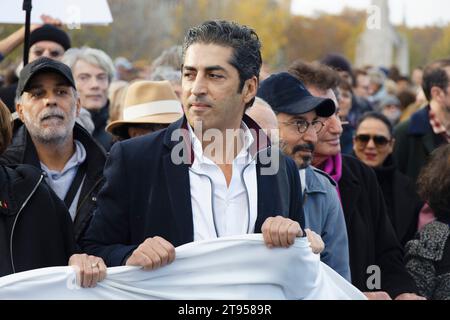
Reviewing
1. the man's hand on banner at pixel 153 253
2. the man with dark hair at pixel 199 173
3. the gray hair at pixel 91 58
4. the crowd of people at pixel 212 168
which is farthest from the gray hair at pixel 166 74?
the man's hand on banner at pixel 153 253

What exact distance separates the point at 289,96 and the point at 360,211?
895 millimetres

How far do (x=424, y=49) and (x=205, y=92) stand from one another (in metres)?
98.0

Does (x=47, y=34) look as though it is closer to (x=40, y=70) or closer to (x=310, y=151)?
(x=40, y=70)

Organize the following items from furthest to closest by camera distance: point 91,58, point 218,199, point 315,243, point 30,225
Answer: point 91,58, point 30,225, point 315,243, point 218,199

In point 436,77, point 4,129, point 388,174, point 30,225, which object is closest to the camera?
point 30,225

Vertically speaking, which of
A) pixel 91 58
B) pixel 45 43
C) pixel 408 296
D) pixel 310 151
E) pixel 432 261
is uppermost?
pixel 45 43

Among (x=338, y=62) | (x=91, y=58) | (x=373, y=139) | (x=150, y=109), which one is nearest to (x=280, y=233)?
(x=150, y=109)

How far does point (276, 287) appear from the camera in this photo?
415 cm

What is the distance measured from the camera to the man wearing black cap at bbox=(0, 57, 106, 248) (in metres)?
5.46

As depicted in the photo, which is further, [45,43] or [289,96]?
[45,43]

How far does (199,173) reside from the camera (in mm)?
4281

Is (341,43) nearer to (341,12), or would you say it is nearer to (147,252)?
(341,12)

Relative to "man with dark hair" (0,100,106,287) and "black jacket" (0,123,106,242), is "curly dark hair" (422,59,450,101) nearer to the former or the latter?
"black jacket" (0,123,106,242)

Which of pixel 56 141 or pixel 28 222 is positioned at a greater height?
pixel 56 141
